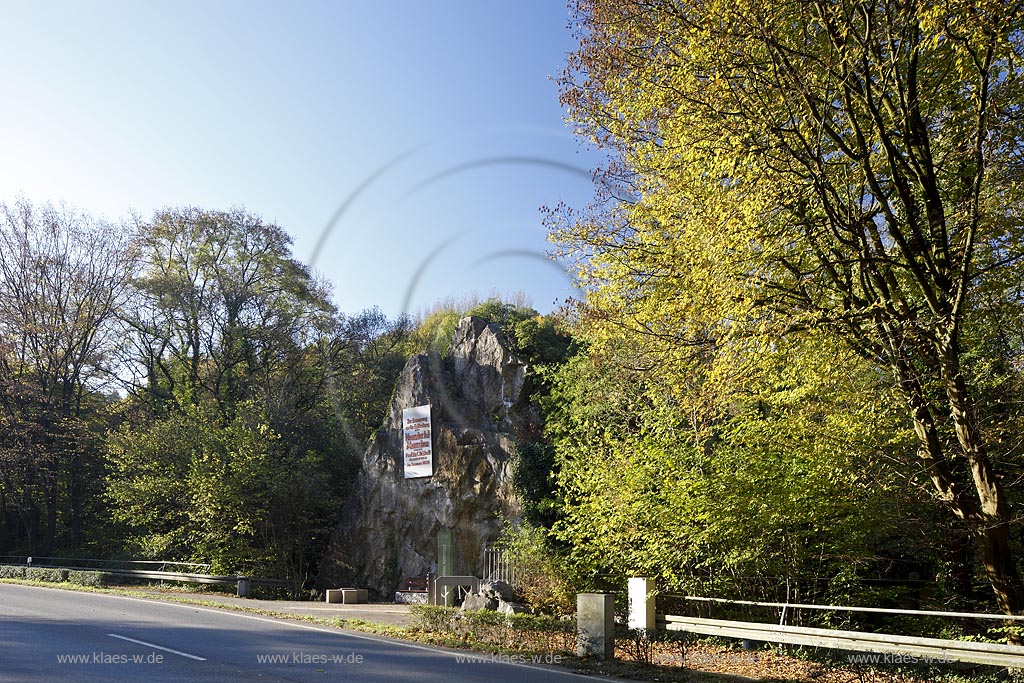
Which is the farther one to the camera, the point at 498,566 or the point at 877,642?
the point at 498,566

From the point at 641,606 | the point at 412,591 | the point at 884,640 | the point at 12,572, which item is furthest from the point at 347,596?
the point at 884,640

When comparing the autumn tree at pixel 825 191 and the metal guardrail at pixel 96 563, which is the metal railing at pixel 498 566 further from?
the autumn tree at pixel 825 191

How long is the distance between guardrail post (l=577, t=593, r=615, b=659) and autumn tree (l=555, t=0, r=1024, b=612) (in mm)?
3291

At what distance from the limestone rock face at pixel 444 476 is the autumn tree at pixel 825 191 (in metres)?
13.8

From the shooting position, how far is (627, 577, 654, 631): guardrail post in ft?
44.1

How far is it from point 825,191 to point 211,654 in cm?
1081

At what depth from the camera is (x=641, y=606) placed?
44.5 ft

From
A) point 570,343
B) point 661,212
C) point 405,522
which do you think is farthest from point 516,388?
point 661,212

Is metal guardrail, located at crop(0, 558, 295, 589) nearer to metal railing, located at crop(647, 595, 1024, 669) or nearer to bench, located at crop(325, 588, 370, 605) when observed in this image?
bench, located at crop(325, 588, 370, 605)

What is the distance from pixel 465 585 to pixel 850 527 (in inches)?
447

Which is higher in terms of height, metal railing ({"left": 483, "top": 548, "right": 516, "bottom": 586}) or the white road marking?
metal railing ({"left": 483, "top": 548, "right": 516, "bottom": 586})

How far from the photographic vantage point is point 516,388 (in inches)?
1089

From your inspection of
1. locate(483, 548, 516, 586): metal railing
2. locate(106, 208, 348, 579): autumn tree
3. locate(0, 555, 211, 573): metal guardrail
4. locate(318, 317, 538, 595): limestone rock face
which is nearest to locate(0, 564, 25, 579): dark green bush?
locate(0, 555, 211, 573): metal guardrail

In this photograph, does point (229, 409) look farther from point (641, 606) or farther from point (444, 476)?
point (641, 606)
